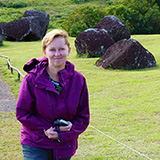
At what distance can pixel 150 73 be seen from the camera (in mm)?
10625

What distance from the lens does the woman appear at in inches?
111

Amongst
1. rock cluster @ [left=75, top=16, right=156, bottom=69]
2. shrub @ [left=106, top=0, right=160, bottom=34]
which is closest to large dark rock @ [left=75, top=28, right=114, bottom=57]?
rock cluster @ [left=75, top=16, right=156, bottom=69]

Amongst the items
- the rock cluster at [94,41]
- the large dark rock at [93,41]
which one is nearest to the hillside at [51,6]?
the rock cluster at [94,41]

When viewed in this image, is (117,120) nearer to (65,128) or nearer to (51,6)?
(65,128)

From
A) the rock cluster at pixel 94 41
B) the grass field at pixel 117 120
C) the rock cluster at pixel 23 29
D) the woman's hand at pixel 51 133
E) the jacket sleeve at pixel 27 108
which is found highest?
the jacket sleeve at pixel 27 108

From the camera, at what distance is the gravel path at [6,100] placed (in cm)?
762

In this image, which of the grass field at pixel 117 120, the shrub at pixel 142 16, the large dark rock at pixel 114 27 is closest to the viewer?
the grass field at pixel 117 120

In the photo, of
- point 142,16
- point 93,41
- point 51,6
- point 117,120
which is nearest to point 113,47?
point 93,41

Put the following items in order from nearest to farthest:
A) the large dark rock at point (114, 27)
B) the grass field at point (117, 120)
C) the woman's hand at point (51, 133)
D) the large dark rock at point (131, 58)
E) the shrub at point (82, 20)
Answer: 1. the woman's hand at point (51, 133)
2. the grass field at point (117, 120)
3. the large dark rock at point (131, 58)
4. the large dark rock at point (114, 27)
5. the shrub at point (82, 20)

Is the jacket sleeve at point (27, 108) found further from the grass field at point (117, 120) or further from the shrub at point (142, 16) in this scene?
the shrub at point (142, 16)

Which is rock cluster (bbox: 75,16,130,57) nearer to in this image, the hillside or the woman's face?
the woman's face

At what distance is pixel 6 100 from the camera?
27.3ft

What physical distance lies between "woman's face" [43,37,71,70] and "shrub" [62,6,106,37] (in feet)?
69.6

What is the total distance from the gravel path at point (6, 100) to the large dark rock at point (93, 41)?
19.2 feet
